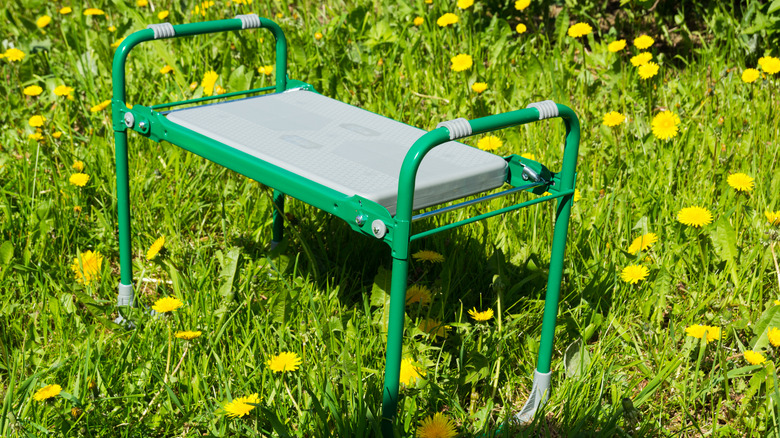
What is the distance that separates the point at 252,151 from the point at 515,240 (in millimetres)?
912

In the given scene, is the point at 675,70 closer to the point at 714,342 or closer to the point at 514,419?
the point at 714,342

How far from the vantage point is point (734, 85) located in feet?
10.3

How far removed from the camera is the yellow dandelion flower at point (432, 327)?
1.93 meters

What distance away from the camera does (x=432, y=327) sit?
1945 millimetres

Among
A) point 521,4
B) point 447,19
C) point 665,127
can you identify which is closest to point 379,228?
point 665,127

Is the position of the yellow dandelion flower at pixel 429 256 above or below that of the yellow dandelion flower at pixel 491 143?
below

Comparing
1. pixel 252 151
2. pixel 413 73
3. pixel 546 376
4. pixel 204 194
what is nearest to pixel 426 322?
pixel 546 376

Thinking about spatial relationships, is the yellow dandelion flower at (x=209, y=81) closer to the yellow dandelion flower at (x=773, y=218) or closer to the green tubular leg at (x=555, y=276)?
the green tubular leg at (x=555, y=276)

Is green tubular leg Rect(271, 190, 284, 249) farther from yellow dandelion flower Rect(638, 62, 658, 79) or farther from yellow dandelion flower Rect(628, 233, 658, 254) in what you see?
yellow dandelion flower Rect(638, 62, 658, 79)

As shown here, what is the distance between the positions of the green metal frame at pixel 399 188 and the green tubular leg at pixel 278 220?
0.43 metres

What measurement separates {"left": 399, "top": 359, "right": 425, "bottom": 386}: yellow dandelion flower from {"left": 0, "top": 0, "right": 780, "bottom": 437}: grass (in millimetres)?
27

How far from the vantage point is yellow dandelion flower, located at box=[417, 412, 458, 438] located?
1570mm

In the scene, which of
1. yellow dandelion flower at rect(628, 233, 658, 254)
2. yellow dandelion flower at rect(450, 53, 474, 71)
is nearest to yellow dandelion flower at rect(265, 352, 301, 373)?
yellow dandelion flower at rect(628, 233, 658, 254)

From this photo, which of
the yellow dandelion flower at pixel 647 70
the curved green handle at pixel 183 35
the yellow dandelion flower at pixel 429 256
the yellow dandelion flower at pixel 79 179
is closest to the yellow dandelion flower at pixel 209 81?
the yellow dandelion flower at pixel 79 179
